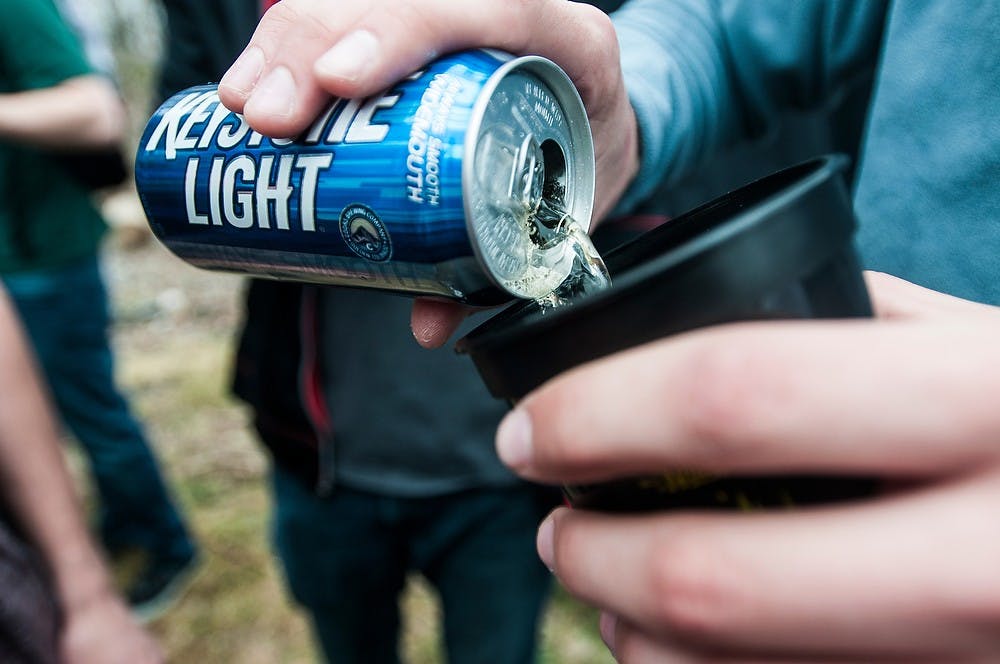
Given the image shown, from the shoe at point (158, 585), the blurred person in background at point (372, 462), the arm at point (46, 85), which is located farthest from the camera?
the shoe at point (158, 585)

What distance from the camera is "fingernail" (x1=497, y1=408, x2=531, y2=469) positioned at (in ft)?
1.07

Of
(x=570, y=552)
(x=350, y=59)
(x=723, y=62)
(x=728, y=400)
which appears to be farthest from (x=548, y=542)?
(x=723, y=62)

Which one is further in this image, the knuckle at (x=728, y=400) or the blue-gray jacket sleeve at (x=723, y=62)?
the blue-gray jacket sleeve at (x=723, y=62)

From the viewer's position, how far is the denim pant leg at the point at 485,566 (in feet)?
3.37

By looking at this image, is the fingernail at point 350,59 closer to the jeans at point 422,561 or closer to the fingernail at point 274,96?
the fingernail at point 274,96

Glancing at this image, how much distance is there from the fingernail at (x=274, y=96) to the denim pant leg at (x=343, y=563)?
696 mm

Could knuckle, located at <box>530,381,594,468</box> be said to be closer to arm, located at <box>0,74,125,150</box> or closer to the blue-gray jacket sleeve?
the blue-gray jacket sleeve

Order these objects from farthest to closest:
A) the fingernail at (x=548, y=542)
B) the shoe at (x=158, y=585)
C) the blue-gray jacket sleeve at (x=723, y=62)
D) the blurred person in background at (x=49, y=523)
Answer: the shoe at (x=158, y=585), the blurred person in background at (x=49, y=523), the blue-gray jacket sleeve at (x=723, y=62), the fingernail at (x=548, y=542)

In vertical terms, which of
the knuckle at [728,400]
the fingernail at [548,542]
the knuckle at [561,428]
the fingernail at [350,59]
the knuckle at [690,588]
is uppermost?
the fingernail at [350,59]

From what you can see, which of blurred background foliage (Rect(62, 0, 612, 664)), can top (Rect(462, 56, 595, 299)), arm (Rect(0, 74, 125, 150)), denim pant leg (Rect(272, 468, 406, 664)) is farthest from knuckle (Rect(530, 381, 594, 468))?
arm (Rect(0, 74, 125, 150))

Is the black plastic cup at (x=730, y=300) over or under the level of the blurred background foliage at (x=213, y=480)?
over

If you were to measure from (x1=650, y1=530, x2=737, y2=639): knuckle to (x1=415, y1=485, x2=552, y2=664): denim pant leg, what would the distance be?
2.44ft

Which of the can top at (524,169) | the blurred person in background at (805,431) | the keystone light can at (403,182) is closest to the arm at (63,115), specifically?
the keystone light can at (403,182)

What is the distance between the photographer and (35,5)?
1.40 meters
